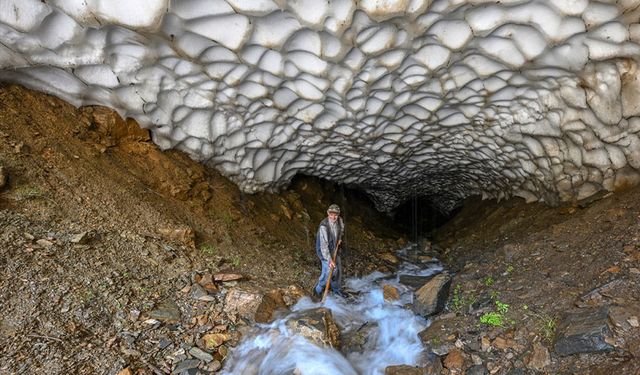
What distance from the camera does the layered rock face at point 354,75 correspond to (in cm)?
357

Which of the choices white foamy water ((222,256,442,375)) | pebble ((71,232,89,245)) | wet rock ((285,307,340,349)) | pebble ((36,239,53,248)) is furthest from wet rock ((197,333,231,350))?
pebble ((36,239,53,248))

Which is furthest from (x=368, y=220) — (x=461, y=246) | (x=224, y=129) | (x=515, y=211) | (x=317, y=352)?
(x=317, y=352)

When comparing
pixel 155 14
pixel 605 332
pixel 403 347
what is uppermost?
pixel 155 14

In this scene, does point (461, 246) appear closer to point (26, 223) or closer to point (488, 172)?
point (488, 172)

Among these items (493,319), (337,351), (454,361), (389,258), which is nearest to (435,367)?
(454,361)

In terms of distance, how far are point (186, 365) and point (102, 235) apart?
1672 mm

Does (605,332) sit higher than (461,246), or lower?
higher

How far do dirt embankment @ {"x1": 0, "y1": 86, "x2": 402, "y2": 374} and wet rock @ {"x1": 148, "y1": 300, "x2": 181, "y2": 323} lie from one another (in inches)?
3.0

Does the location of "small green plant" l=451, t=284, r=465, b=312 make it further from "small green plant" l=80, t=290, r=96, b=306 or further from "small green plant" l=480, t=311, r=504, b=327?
"small green plant" l=80, t=290, r=96, b=306

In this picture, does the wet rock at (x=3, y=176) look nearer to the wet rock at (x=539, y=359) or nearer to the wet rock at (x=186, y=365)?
the wet rock at (x=186, y=365)

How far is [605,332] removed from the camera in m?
2.78

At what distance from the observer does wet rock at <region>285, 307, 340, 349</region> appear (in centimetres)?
347

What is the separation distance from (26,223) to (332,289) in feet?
10.0

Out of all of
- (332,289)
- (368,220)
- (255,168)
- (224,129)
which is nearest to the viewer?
(332,289)
